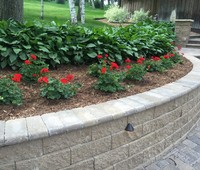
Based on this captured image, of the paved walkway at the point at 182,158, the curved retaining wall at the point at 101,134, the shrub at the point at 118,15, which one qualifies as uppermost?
the shrub at the point at 118,15

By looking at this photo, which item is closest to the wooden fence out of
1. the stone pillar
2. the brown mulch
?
the stone pillar

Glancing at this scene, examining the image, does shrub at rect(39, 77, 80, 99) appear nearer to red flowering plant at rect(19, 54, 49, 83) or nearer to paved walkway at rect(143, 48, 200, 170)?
red flowering plant at rect(19, 54, 49, 83)

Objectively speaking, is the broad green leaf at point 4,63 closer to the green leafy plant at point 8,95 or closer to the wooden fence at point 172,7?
the green leafy plant at point 8,95

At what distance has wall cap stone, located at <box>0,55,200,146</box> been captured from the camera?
169 cm

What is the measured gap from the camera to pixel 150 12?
13.1 metres

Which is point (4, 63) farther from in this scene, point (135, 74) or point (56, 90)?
point (135, 74)

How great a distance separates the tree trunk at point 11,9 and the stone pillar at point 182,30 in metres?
5.31

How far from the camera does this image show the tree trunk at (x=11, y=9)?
13.6 ft

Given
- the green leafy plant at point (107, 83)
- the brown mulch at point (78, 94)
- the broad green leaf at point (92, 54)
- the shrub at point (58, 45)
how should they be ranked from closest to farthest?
1. the brown mulch at point (78, 94)
2. the green leafy plant at point (107, 83)
3. the shrub at point (58, 45)
4. the broad green leaf at point (92, 54)

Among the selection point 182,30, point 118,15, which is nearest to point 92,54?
point 182,30

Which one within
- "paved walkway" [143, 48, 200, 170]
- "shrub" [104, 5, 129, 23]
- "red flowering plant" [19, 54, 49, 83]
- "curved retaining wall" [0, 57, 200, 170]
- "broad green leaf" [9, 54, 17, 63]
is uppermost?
"shrub" [104, 5, 129, 23]

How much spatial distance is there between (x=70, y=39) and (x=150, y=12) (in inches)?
422

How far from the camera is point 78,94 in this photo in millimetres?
2586

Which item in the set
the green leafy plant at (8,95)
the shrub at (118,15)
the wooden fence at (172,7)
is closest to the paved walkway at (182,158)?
the green leafy plant at (8,95)
